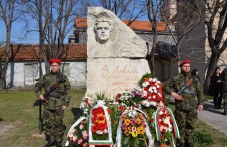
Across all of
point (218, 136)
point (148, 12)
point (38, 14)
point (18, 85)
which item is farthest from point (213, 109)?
point (18, 85)

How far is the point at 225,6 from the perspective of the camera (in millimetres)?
15148

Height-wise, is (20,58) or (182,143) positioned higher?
(20,58)

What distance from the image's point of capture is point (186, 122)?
582 centimetres

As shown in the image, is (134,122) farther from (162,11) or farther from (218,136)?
(162,11)

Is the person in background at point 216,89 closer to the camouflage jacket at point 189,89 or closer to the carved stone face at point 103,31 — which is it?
the carved stone face at point 103,31

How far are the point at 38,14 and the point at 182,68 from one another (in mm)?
21236

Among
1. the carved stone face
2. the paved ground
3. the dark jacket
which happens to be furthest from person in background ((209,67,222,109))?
the carved stone face

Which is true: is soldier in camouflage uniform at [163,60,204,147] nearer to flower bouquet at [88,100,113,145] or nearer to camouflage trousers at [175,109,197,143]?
camouflage trousers at [175,109,197,143]

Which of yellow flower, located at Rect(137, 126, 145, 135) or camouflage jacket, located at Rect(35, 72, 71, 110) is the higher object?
camouflage jacket, located at Rect(35, 72, 71, 110)

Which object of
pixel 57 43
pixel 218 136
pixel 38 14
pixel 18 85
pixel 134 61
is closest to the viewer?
pixel 218 136

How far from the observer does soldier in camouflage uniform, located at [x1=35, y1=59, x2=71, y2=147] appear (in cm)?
605

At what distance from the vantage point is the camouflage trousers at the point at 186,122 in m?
5.75

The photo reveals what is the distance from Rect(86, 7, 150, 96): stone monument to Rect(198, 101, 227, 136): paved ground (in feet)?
8.22

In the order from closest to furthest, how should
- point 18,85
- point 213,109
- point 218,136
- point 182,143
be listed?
point 182,143 < point 218,136 < point 213,109 < point 18,85
